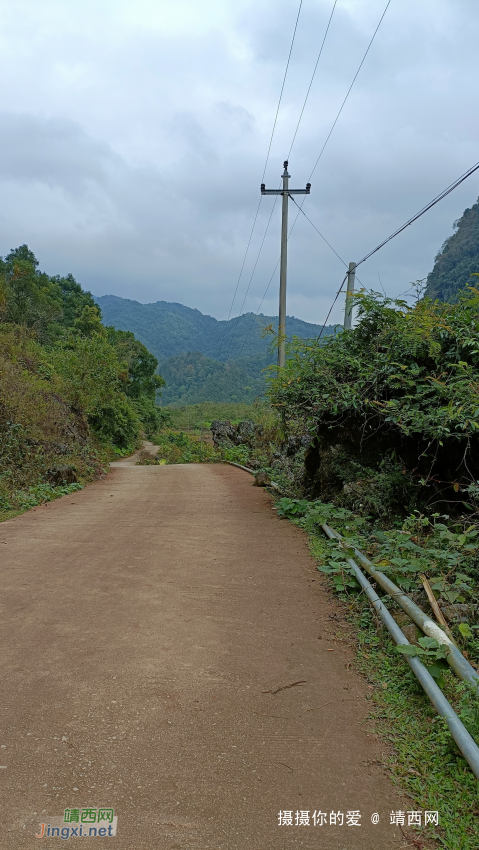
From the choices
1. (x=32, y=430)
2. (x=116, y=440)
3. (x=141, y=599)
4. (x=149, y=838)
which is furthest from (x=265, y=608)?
(x=116, y=440)

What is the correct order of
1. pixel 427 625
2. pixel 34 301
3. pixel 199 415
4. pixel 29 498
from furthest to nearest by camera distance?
pixel 199 415, pixel 34 301, pixel 29 498, pixel 427 625

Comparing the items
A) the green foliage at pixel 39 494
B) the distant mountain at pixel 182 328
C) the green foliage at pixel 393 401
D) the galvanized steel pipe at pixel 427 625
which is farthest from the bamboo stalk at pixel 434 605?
the distant mountain at pixel 182 328

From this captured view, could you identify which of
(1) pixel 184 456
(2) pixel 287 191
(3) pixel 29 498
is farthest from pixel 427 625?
(1) pixel 184 456

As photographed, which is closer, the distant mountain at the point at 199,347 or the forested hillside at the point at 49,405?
the forested hillside at the point at 49,405

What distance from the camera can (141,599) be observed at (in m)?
4.86

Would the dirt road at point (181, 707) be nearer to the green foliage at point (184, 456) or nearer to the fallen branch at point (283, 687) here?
the fallen branch at point (283, 687)

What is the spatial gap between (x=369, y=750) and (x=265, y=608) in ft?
6.72

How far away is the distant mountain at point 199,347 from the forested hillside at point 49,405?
617 cm

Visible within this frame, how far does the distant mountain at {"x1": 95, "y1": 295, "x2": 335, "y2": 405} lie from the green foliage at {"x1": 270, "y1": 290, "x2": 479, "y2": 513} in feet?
3.90

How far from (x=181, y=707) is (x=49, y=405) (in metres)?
14.1

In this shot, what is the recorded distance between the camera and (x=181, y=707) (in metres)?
3.12

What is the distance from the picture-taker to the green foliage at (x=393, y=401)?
6363 mm

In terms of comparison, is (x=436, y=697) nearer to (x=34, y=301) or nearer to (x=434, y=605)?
(x=434, y=605)

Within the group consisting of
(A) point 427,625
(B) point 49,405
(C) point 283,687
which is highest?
(B) point 49,405
